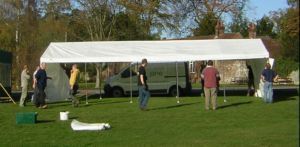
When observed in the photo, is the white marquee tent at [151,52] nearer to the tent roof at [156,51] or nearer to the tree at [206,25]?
the tent roof at [156,51]

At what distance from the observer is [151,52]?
95.0ft

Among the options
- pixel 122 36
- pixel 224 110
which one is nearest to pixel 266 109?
pixel 224 110

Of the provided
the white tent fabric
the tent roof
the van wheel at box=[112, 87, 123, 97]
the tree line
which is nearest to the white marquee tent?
the tent roof

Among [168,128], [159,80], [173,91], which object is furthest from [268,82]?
[168,128]

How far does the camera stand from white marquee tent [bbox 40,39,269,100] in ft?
92.0

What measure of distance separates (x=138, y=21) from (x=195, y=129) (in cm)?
3842

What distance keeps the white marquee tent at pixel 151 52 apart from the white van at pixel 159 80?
2745 mm

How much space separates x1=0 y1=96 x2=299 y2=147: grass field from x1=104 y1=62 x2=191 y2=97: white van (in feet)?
32.4

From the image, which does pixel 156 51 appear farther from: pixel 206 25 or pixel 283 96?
pixel 206 25

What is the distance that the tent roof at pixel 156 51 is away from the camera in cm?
2803

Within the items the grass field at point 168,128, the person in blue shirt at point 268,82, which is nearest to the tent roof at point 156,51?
the person in blue shirt at point 268,82

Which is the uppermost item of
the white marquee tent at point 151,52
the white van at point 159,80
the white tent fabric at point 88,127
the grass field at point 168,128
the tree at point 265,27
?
the tree at point 265,27

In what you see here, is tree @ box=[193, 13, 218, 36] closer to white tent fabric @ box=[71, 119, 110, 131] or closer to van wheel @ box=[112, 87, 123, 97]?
van wheel @ box=[112, 87, 123, 97]

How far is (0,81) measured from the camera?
30484mm
